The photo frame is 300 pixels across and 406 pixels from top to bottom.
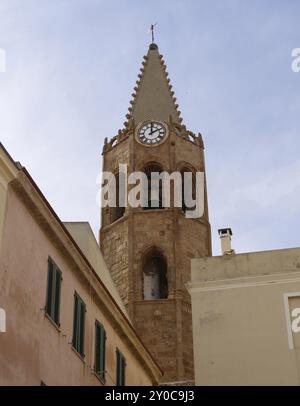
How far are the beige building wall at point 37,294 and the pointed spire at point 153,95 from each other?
23966 mm

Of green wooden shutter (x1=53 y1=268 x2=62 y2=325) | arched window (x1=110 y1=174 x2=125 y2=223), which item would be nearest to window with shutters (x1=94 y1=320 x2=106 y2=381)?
green wooden shutter (x1=53 y1=268 x2=62 y2=325)

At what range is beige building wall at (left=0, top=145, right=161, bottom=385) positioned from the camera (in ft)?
44.5

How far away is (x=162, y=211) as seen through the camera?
123 ft

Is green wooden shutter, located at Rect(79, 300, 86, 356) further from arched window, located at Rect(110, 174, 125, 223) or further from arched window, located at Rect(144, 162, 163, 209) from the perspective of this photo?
arched window, located at Rect(110, 174, 125, 223)

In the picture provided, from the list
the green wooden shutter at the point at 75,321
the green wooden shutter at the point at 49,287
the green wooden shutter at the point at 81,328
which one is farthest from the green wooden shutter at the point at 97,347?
the green wooden shutter at the point at 49,287

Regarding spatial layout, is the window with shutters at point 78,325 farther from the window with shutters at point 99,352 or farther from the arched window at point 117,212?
the arched window at point 117,212

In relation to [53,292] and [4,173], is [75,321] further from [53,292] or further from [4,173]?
[4,173]

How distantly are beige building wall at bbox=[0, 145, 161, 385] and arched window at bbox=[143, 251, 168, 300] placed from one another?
1712 cm

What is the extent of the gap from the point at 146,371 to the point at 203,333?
540cm

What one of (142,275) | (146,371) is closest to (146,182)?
(142,275)

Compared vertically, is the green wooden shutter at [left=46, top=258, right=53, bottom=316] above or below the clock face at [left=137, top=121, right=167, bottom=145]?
below

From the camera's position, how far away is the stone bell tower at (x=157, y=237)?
111 feet

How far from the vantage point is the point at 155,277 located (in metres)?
36.3

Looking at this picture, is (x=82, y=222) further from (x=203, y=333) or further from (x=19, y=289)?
(x=19, y=289)
